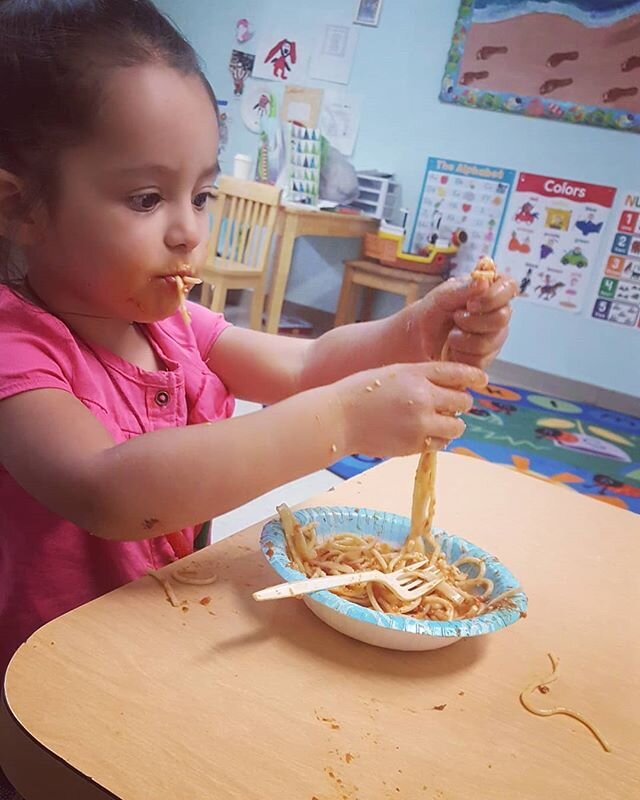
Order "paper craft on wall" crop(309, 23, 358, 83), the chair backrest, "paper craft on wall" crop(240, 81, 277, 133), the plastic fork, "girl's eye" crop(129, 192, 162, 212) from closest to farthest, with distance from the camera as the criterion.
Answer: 1. the plastic fork
2. "girl's eye" crop(129, 192, 162, 212)
3. the chair backrest
4. "paper craft on wall" crop(309, 23, 358, 83)
5. "paper craft on wall" crop(240, 81, 277, 133)

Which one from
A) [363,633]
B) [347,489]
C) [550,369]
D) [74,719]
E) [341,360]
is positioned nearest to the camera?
[74,719]

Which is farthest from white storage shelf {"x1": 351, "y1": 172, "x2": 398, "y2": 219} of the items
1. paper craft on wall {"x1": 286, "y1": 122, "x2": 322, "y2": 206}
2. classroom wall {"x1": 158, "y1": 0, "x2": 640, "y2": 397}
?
paper craft on wall {"x1": 286, "y1": 122, "x2": 322, "y2": 206}

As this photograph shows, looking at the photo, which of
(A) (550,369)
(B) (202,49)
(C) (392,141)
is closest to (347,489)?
(A) (550,369)

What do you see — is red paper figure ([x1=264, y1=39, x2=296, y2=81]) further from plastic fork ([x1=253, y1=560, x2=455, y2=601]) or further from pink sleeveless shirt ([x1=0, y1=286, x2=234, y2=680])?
plastic fork ([x1=253, y1=560, x2=455, y2=601])

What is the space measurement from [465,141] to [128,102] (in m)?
3.33

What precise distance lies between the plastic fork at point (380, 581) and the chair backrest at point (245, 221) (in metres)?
2.88

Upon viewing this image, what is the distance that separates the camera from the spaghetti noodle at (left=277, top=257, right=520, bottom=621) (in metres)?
0.62

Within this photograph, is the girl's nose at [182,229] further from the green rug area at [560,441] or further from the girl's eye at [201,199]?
the green rug area at [560,441]

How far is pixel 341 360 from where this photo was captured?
3.17ft

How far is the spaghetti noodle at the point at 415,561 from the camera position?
2.05ft

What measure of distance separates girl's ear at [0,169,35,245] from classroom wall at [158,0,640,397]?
3.24 meters

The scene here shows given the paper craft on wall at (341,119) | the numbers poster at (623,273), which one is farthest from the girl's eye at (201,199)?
the paper craft on wall at (341,119)

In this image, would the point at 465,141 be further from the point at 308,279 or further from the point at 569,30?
the point at 308,279

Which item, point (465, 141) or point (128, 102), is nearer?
point (128, 102)
